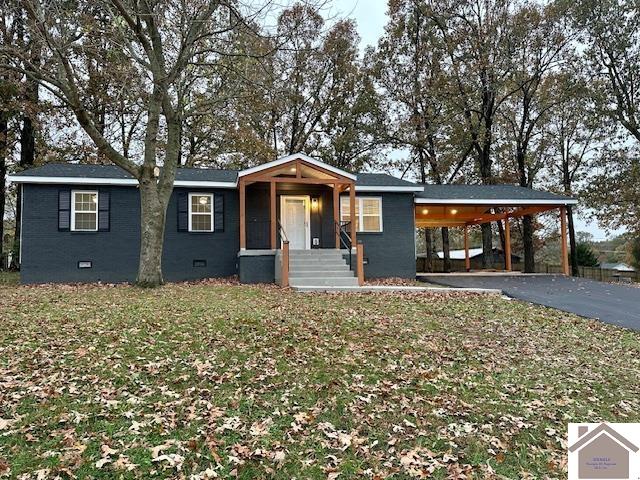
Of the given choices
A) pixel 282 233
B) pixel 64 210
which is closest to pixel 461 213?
pixel 282 233

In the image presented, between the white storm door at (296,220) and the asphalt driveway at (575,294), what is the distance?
4756 millimetres

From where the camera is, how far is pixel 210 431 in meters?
3.24

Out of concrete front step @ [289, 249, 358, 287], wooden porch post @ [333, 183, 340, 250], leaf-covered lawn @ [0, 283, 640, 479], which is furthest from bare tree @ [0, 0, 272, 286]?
wooden porch post @ [333, 183, 340, 250]

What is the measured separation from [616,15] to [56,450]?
2581 centimetres

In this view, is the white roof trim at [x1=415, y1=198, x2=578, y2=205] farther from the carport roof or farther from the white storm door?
the white storm door

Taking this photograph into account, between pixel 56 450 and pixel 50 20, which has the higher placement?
pixel 50 20

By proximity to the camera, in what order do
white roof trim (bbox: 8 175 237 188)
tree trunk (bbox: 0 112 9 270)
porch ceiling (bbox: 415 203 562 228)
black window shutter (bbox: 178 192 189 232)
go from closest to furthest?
white roof trim (bbox: 8 175 237 188) → black window shutter (bbox: 178 192 189 232) → porch ceiling (bbox: 415 203 562 228) → tree trunk (bbox: 0 112 9 270)

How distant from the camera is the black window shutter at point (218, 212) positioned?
14.0 meters

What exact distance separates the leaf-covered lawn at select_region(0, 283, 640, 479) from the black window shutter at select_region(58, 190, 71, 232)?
21.8ft

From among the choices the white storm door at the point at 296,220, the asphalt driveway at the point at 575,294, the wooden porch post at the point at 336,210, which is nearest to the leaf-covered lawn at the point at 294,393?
the asphalt driveway at the point at 575,294

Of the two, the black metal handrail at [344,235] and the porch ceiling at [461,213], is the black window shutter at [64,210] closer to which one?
the black metal handrail at [344,235]

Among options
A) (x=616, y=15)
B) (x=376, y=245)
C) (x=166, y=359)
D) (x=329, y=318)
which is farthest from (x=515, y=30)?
(x=166, y=359)

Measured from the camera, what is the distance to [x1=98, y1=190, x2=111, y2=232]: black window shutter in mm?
13180

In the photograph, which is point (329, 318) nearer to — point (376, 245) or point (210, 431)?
point (210, 431)
